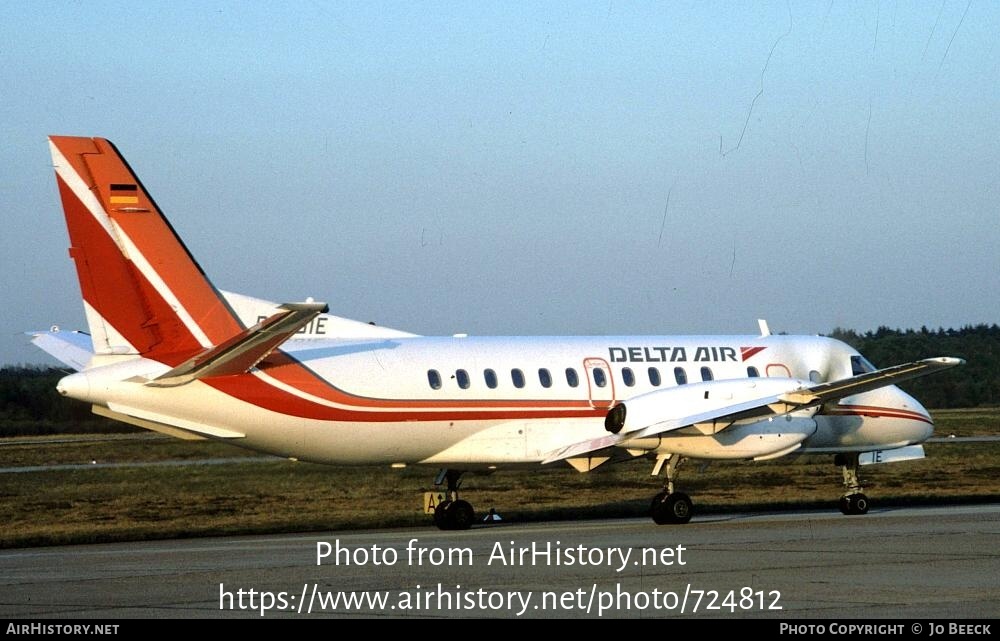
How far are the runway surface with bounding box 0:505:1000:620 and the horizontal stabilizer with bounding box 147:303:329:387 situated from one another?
265cm

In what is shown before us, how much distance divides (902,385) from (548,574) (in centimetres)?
4414

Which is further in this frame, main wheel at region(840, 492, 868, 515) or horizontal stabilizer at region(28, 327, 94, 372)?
main wheel at region(840, 492, 868, 515)

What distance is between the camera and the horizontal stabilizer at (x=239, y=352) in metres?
19.5

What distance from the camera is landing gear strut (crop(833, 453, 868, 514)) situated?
2567 centimetres

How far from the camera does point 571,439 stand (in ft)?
79.1

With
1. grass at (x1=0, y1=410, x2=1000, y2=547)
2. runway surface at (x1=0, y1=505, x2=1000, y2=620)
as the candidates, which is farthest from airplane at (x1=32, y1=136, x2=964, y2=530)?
runway surface at (x1=0, y1=505, x2=1000, y2=620)

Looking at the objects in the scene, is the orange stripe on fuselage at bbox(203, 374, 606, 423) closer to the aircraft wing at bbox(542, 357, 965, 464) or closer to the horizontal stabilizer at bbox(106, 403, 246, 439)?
the horizontal stabilizer at bbox(106, 403, 246, 439)

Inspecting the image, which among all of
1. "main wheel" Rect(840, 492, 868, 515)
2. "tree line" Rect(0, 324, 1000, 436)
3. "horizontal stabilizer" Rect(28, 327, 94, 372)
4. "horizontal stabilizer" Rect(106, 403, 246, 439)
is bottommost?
"main wheel" Rect(840, 492, 868, 515)

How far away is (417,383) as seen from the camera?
22906 mm

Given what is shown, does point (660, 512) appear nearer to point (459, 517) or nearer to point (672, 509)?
point (672, 509)

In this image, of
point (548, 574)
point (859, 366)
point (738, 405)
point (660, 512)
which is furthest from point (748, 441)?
point (548, 574)

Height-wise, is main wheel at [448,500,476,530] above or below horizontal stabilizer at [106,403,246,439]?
below

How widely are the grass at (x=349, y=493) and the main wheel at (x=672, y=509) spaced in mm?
1668

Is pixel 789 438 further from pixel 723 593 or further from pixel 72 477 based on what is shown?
pixel 72 477
